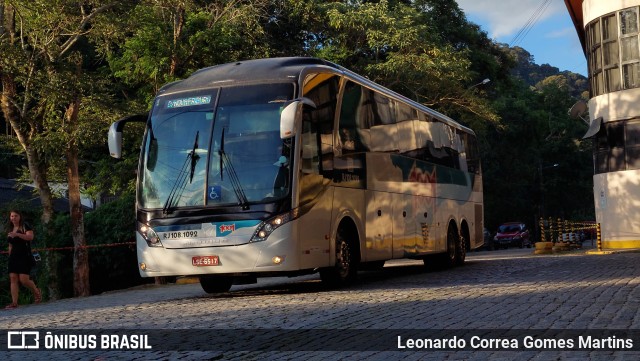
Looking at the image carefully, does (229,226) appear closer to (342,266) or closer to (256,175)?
(256,175)

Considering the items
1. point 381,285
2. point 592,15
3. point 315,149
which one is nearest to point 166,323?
point 315,149

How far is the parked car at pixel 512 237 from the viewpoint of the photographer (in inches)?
2191

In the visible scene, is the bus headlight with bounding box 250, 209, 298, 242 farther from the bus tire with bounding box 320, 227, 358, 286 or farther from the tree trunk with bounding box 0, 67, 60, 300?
the tree trunk with bounding box 0, 67, 60, 300

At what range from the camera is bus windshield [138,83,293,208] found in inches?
530

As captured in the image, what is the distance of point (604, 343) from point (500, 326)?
1.44 meters

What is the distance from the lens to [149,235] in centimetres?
1398

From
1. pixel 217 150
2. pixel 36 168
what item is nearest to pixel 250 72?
pixel 217 150

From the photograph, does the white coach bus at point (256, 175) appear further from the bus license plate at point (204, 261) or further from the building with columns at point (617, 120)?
the building with columns at point (617, 120)

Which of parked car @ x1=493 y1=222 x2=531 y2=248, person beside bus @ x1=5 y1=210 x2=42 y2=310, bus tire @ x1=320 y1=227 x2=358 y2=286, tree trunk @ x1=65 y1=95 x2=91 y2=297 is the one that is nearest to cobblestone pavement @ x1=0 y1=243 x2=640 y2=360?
bus tire @ x1=320 y1=227 x2=358 y2=286

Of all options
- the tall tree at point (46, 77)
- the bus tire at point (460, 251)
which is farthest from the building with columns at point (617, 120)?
the tall tree at point (46, 77)

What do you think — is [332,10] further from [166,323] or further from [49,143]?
[166,323]

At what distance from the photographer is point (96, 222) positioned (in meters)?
25.7

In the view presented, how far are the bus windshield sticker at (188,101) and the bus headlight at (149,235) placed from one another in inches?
77.4

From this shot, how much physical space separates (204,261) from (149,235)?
1.05 meters
